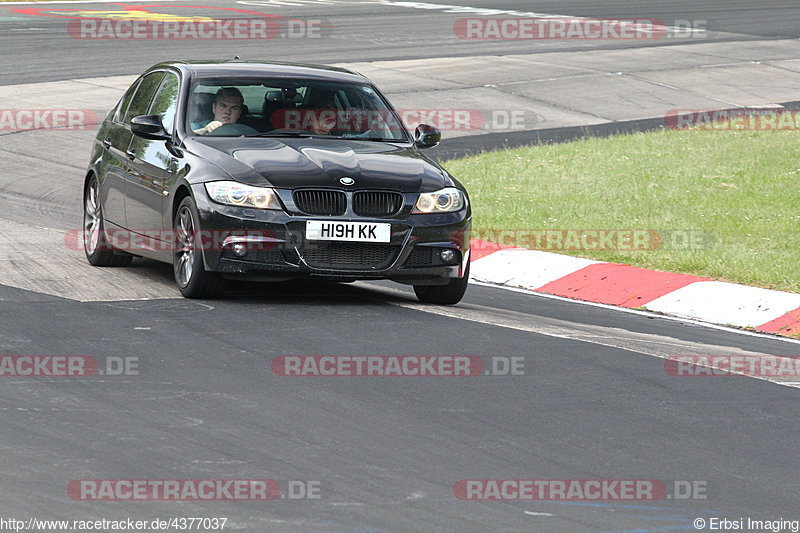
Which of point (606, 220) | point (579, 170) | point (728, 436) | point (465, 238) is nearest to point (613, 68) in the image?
point (579, 170)

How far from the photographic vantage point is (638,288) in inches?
464

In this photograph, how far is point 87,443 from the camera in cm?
636

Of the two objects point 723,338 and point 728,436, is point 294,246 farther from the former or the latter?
point 728,436

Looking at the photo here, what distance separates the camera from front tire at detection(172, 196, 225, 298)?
32.3 ft

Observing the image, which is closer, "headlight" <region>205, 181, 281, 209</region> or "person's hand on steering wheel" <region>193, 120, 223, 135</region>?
"headlight" <region>205, 181, 281, 209</region>

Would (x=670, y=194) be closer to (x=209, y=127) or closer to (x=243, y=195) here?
(x=209, y=127)

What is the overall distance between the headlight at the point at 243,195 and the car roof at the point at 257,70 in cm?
156
